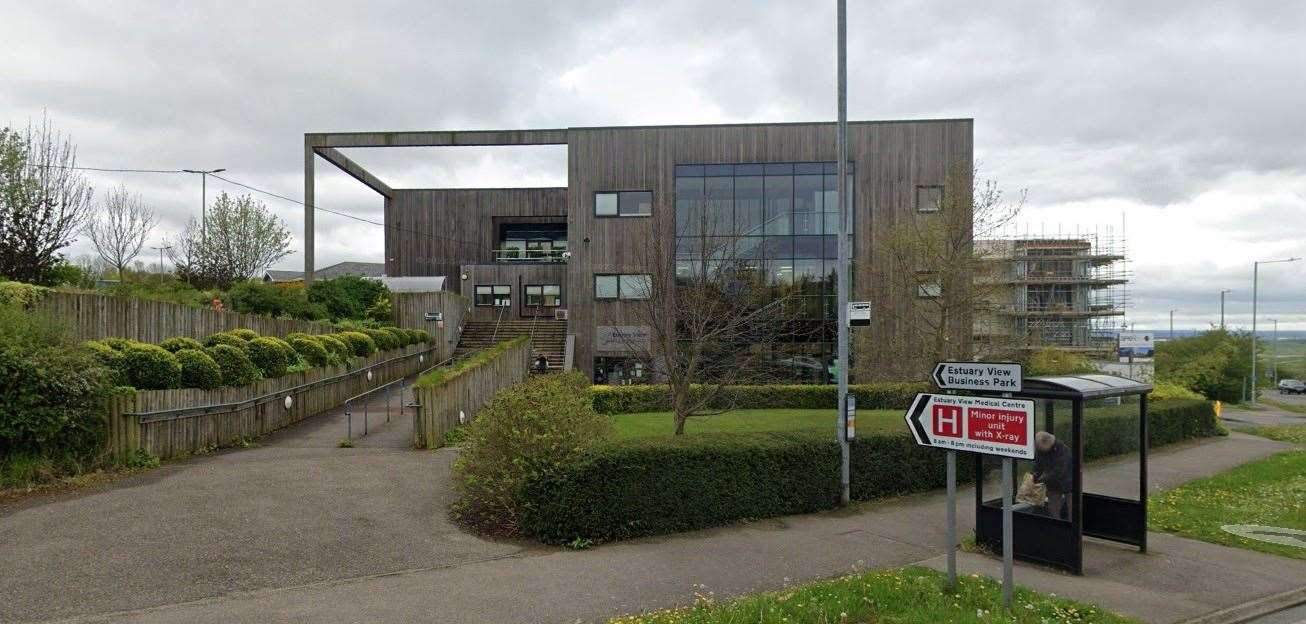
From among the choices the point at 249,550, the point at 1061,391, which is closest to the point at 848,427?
the point at 1061,391

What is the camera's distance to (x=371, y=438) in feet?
52.3

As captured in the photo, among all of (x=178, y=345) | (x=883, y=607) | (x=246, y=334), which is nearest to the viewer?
(x=883, y=607)

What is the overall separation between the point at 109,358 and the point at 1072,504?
13.9m

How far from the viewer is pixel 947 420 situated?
23.5ft

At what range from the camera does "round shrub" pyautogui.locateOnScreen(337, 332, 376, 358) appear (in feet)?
75.4

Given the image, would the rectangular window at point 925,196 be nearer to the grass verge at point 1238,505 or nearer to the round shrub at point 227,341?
the grass verge at point 1238,505

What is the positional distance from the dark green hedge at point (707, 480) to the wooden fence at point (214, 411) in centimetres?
720

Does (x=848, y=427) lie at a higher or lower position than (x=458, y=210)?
lower

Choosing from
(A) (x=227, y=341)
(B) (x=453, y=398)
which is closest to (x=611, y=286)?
(B) (x=453, y=398)

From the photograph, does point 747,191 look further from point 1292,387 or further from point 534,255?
point 1292,387

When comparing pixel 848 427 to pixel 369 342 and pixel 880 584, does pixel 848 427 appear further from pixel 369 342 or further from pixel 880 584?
pixel 369 342

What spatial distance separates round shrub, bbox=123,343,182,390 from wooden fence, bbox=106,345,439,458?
24 cm

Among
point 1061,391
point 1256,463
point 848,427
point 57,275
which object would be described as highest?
point 57,275

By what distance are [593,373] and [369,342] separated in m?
9.71
